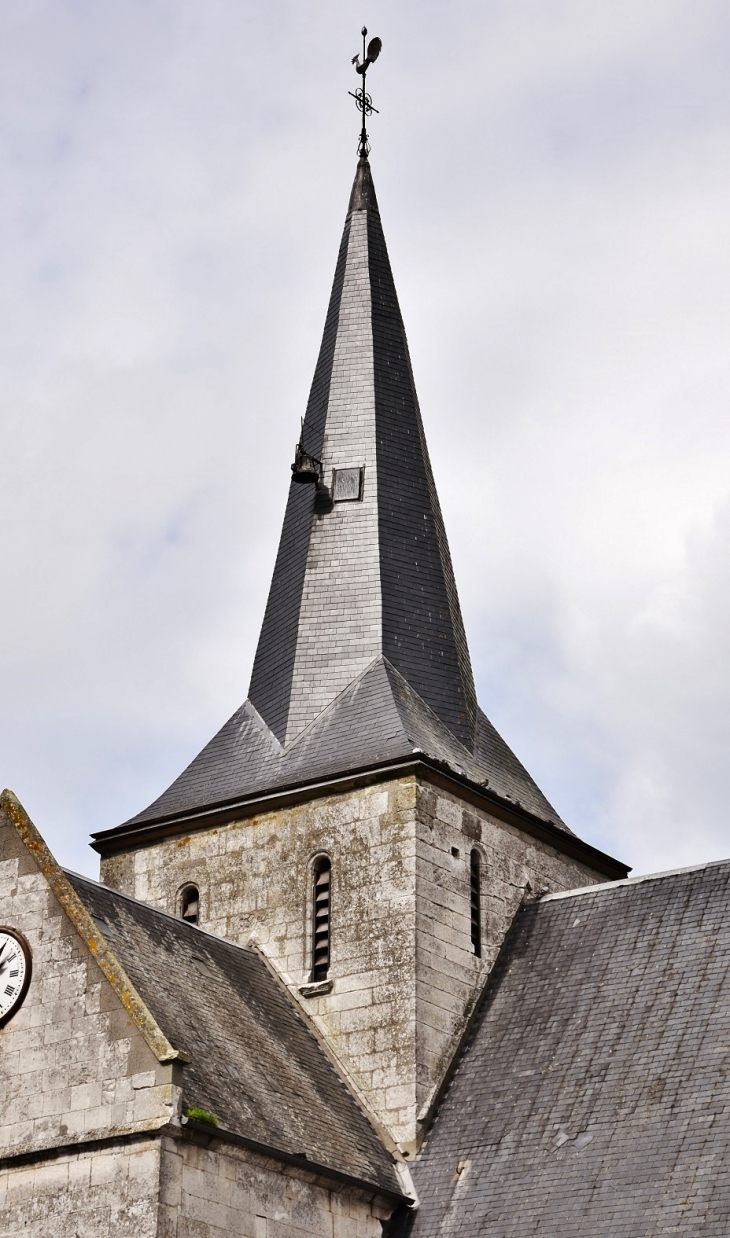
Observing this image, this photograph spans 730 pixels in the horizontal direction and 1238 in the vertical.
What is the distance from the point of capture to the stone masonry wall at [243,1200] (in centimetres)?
2108

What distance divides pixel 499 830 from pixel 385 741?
7.46 feet

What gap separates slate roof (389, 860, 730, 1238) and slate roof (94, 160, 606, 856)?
2970 millimetres

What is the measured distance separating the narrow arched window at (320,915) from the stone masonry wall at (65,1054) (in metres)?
5.20

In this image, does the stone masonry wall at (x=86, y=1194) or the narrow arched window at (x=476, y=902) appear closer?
the stone masonry wall at (x=86, y=1194)

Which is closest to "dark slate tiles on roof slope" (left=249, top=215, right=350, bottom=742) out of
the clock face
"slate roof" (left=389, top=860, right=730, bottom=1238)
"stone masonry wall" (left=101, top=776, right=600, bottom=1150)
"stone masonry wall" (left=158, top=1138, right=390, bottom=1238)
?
"stone masonry wall" (left=101, top=776, right=600, bottom=1150)

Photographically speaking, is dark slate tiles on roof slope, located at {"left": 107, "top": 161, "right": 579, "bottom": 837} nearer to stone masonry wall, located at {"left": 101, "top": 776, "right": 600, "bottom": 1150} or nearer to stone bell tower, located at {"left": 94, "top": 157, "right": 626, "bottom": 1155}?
stone bell tower, located at {"left": 94, "top": 157, "right": 626, "bottom": 1155}

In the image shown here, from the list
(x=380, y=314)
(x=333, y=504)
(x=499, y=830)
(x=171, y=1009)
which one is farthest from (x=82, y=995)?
(x=380, y=314)

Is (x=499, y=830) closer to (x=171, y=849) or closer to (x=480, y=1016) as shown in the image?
(x=480, y=1016)

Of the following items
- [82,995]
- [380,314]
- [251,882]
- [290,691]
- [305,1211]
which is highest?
[380,314]

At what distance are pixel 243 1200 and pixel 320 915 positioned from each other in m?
6.08

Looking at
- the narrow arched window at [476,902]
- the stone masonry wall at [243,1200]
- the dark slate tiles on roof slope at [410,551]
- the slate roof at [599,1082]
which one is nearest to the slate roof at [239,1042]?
the stone masonry wall at [243,1200]

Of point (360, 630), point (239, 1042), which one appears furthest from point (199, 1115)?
point (360, 630)

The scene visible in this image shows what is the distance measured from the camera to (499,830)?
2872 centimetres

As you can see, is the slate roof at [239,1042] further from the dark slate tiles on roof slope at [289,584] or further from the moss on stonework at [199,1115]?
the dark slate tiles on roof slope at [289,584]
